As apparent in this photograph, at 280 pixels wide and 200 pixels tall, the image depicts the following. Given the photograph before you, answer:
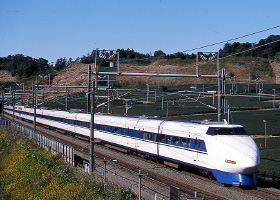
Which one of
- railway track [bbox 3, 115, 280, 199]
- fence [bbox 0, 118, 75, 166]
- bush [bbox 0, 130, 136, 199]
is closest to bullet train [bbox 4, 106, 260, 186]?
railway track [bbox 3, 115, 280, 199]

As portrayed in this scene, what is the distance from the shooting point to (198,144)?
21.5m

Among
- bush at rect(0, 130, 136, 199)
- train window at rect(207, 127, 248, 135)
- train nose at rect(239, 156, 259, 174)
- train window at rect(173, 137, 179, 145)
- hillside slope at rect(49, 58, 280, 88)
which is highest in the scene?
hillside slope at rect(49, 58, 280, 88)

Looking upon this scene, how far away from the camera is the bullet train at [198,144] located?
18.8 metres

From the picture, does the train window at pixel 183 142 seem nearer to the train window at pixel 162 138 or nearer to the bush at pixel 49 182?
the train window at pixel 162 138

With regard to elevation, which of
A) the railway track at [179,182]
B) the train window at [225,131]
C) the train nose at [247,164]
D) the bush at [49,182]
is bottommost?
the railway track at [179,182]

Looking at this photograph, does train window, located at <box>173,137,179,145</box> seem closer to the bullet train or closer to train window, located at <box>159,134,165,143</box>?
the bullet train

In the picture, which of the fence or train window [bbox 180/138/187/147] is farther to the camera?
the fence

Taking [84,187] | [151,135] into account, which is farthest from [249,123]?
[84,187]

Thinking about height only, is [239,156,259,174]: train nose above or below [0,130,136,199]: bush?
above

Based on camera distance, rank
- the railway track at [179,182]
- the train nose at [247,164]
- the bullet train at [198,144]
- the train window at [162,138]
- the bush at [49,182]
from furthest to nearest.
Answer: the train window at [162,138] < the bullet train at [198,144] < the train nose at [247,164] < the railway track at [179,182] < the bush at [49,182]

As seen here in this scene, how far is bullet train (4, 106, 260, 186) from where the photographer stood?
18.8m

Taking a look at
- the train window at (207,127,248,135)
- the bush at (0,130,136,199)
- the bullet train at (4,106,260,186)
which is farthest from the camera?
the train window at (207,127,248,135)

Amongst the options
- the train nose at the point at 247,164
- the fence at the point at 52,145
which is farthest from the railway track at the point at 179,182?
the fence at the point at 52,145

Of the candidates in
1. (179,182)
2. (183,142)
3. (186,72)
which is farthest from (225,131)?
(186,72)
